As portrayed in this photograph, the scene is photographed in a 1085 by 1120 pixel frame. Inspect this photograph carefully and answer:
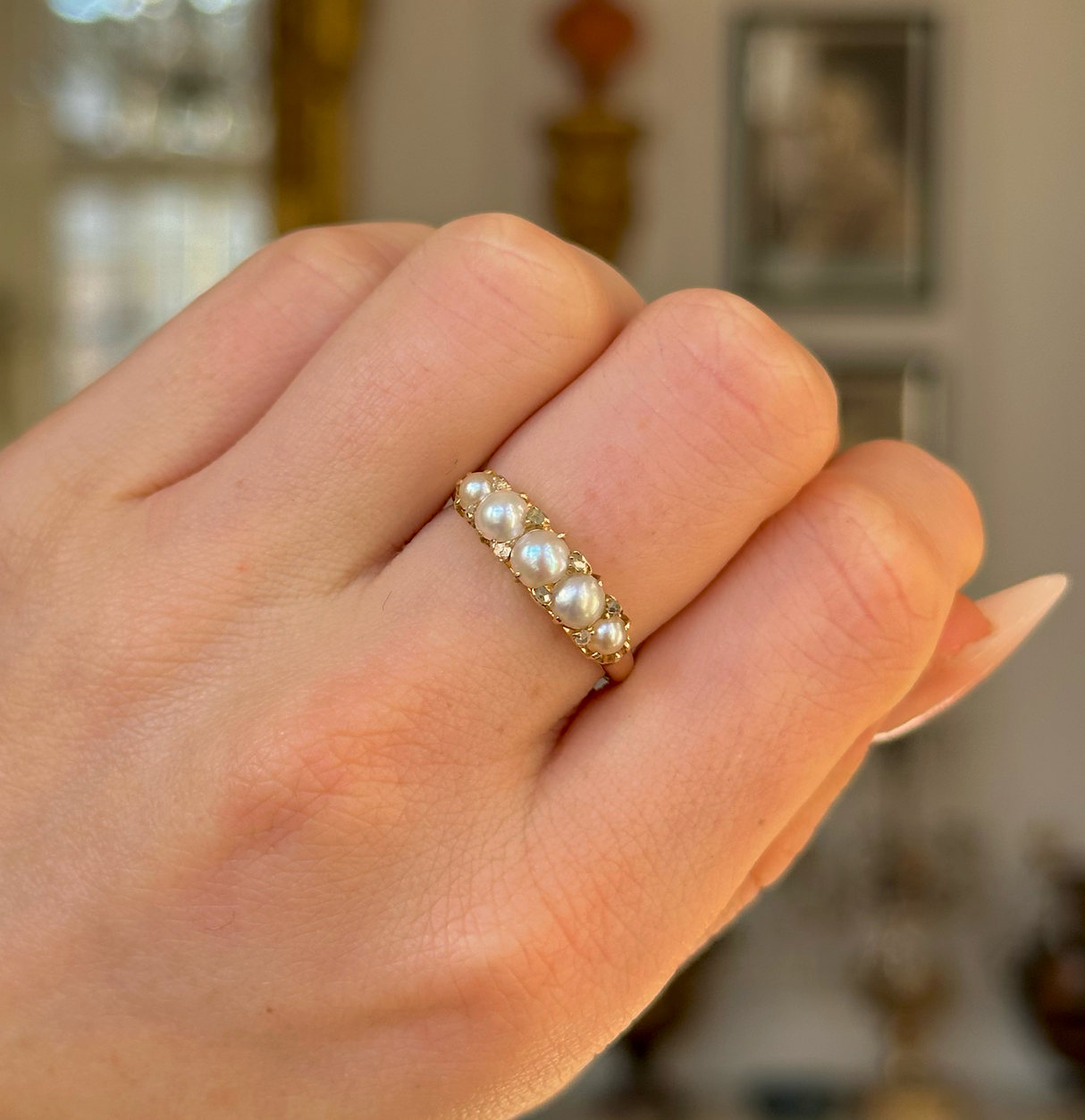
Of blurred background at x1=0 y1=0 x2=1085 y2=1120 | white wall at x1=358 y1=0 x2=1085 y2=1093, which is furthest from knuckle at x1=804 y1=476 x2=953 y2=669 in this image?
white wall at x1=358 y1=0 x2=1085 y2=1093

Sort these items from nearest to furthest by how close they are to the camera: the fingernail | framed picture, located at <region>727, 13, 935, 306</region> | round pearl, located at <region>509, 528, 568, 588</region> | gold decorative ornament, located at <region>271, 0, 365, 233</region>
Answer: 1. round pearl, located at <region>509, 528, 568, 588</region>
2. the fingernail
3. gold decorative ornament, located at <region>271, 0, 365, 233</region>
4. framed picture, located at <region>727, 13, 935, 306</region>

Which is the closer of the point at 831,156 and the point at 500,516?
the point at 500,516

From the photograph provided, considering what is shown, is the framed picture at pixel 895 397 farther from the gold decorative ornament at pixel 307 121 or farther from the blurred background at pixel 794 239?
the gold decorative ornament at pixel 307 121

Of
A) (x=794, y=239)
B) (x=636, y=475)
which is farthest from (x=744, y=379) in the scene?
(x=794, y=239)

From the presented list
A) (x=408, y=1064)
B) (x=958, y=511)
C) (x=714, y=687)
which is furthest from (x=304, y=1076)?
(x=958, y=511)

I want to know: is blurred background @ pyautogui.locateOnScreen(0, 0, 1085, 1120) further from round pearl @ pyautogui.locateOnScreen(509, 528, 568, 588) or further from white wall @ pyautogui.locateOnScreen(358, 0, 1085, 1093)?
round pearl @ pyautogui.locateOnScreen(509, 528, 568, 588)

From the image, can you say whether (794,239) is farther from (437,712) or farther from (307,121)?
(437,712)

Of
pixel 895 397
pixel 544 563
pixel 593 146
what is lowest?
pixel 895 397

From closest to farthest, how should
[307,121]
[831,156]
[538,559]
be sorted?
[538,559] → [307,121] → [831,156]
